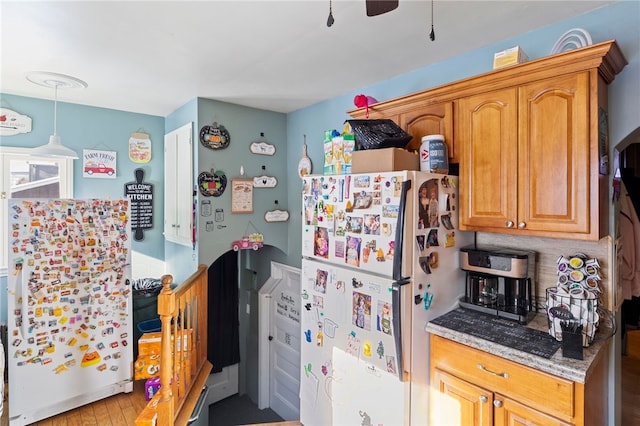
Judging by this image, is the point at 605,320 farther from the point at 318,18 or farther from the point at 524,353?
the point at 318,18

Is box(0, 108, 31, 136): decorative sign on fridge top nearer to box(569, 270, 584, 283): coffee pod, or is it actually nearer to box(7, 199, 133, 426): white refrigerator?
box(7, 199, 133, 426): white refrigerator

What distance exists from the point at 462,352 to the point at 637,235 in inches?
64.5

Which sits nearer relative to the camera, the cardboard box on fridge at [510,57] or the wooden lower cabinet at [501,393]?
the wooden lower cabinet at [501,393]

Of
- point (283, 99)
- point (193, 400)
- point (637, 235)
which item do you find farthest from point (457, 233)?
point (193, 400)

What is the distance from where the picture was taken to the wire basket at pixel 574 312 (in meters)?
1.53

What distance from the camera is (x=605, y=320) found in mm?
1711

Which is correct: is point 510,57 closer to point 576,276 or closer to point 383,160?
point 383,160

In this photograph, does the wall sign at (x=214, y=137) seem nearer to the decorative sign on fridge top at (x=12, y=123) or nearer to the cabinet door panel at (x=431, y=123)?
the decorative sign on fridge top at (x=12, y=123)

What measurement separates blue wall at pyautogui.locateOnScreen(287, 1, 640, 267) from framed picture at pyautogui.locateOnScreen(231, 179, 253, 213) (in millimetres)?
502

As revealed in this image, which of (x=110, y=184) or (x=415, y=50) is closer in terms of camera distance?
(x=415, y=50)

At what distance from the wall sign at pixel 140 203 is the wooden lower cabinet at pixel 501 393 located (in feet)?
10.0

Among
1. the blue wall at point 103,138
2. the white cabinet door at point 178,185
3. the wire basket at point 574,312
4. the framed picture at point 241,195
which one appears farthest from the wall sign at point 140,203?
the wire basket at point 574,312

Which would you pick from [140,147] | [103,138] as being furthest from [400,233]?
[103,138]

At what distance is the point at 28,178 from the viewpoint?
301cm
